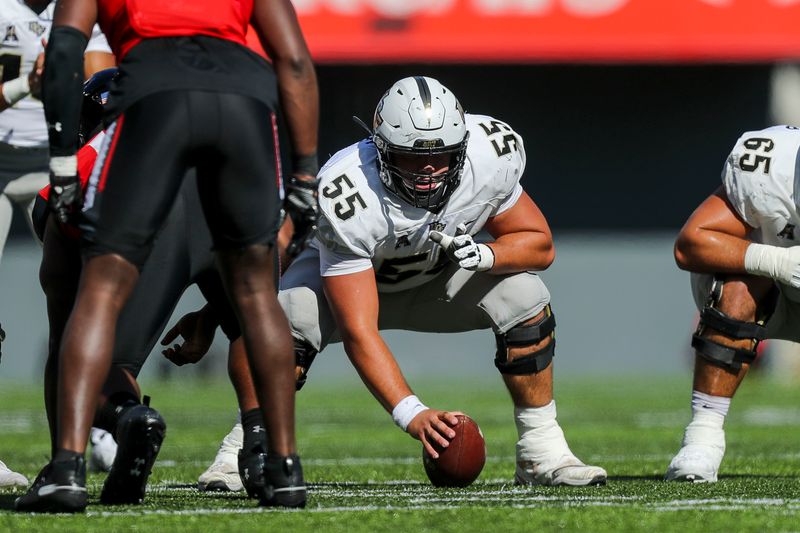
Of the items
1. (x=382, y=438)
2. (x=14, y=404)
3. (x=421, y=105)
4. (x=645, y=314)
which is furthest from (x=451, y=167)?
(x=645, y=314)

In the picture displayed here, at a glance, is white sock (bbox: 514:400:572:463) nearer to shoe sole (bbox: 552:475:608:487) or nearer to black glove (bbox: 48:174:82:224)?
shoe sole (bbox: 552:475:608:487)

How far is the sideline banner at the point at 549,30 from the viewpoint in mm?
13633

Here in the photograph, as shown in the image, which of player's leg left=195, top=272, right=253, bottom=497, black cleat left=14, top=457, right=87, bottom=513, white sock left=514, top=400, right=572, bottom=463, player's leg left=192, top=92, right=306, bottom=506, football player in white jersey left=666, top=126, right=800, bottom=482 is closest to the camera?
black cleat left=14, top=457, right=87, bottom=513

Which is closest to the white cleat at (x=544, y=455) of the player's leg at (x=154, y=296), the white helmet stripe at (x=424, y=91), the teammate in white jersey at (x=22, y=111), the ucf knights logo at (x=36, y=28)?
the white helmet stripe at (x=424, y=91)

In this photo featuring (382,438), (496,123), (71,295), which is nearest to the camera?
(71,295)

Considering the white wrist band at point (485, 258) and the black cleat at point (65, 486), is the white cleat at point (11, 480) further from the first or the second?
the white wrist band at point (485, 258)

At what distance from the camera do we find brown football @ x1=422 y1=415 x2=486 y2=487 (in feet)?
13.9

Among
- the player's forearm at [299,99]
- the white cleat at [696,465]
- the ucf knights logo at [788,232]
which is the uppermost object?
the player's forearm at [299,99]

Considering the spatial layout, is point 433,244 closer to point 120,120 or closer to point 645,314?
point 120,120

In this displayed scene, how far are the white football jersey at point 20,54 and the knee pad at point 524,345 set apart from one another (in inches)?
79.9

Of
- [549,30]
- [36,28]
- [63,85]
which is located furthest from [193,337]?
[549,30]

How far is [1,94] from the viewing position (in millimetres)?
5227

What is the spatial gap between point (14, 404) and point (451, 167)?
21.8ft

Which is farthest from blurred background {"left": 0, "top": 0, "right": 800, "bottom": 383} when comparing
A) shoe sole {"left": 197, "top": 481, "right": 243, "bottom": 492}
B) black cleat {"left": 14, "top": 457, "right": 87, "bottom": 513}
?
black cleat {"left": 14, "top": 457, "right": 87, "bottom": 513}
